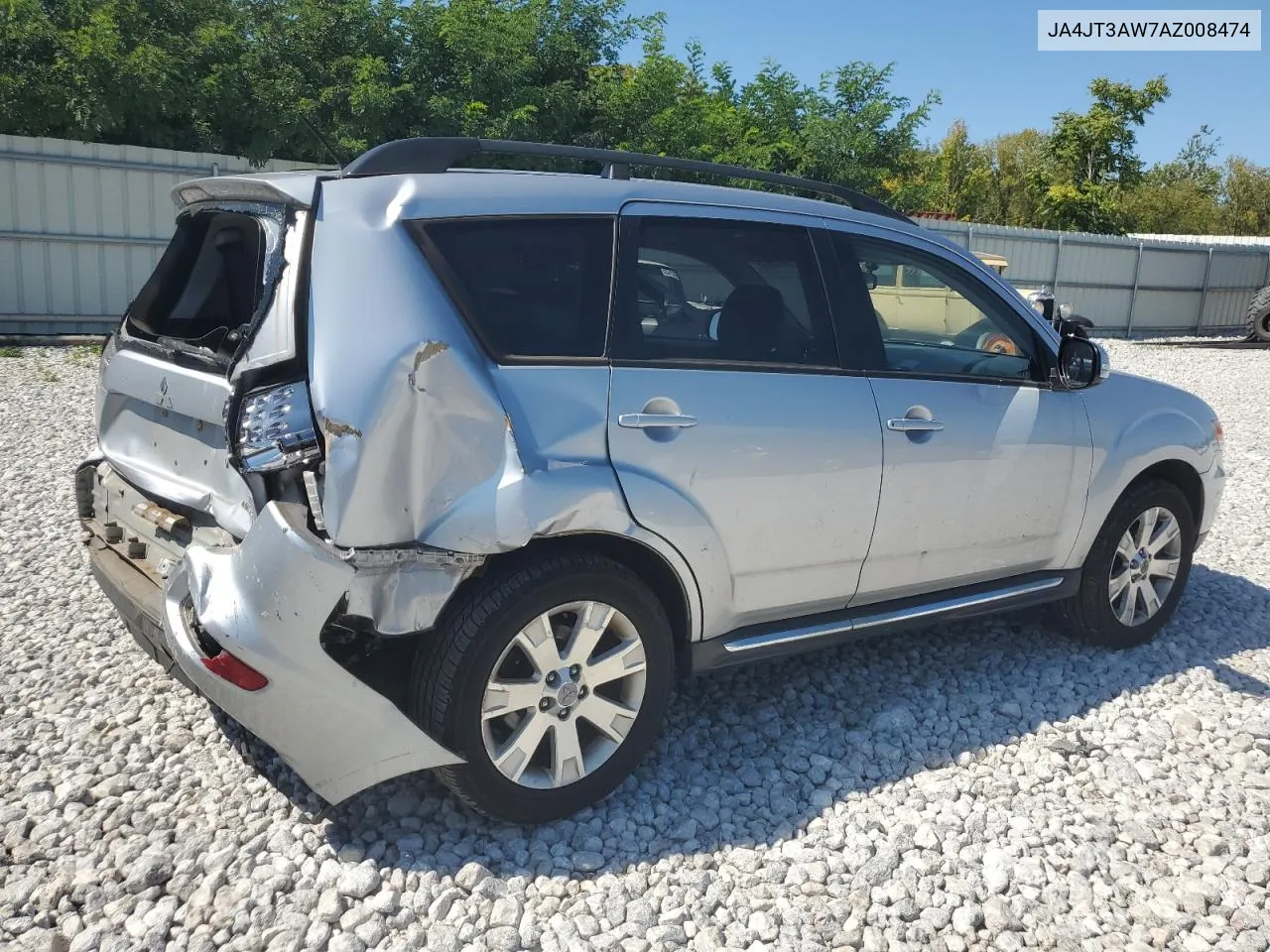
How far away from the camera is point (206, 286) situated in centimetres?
343

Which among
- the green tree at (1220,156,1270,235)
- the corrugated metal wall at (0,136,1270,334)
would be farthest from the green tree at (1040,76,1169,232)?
the corrugated metal wall at (0,136,1270,334)

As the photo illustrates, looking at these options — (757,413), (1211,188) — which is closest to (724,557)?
(757,413)

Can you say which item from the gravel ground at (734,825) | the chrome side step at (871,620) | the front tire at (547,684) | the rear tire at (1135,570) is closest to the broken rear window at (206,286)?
the front tire at (547,684)

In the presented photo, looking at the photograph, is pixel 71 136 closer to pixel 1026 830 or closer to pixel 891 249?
pixel 891 249

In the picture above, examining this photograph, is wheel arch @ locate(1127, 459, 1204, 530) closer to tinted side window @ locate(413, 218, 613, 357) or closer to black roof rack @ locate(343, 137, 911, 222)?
black roof rack @ locate(343, 137, 911, 222)

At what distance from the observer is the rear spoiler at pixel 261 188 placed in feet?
9.46

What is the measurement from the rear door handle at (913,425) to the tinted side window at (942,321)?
19 centimetres

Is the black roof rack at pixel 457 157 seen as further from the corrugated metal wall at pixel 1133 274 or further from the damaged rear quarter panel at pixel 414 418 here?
the corrugated metal wall at pixel 1133 274

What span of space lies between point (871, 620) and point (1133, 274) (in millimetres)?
21258

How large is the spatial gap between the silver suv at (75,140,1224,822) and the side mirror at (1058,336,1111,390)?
2cm

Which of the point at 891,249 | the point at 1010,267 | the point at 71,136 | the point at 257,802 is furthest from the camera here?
the point at 1010,267

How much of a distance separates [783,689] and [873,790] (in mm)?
754

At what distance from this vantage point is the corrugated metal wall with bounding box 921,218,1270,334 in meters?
20.8

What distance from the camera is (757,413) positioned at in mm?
3275
